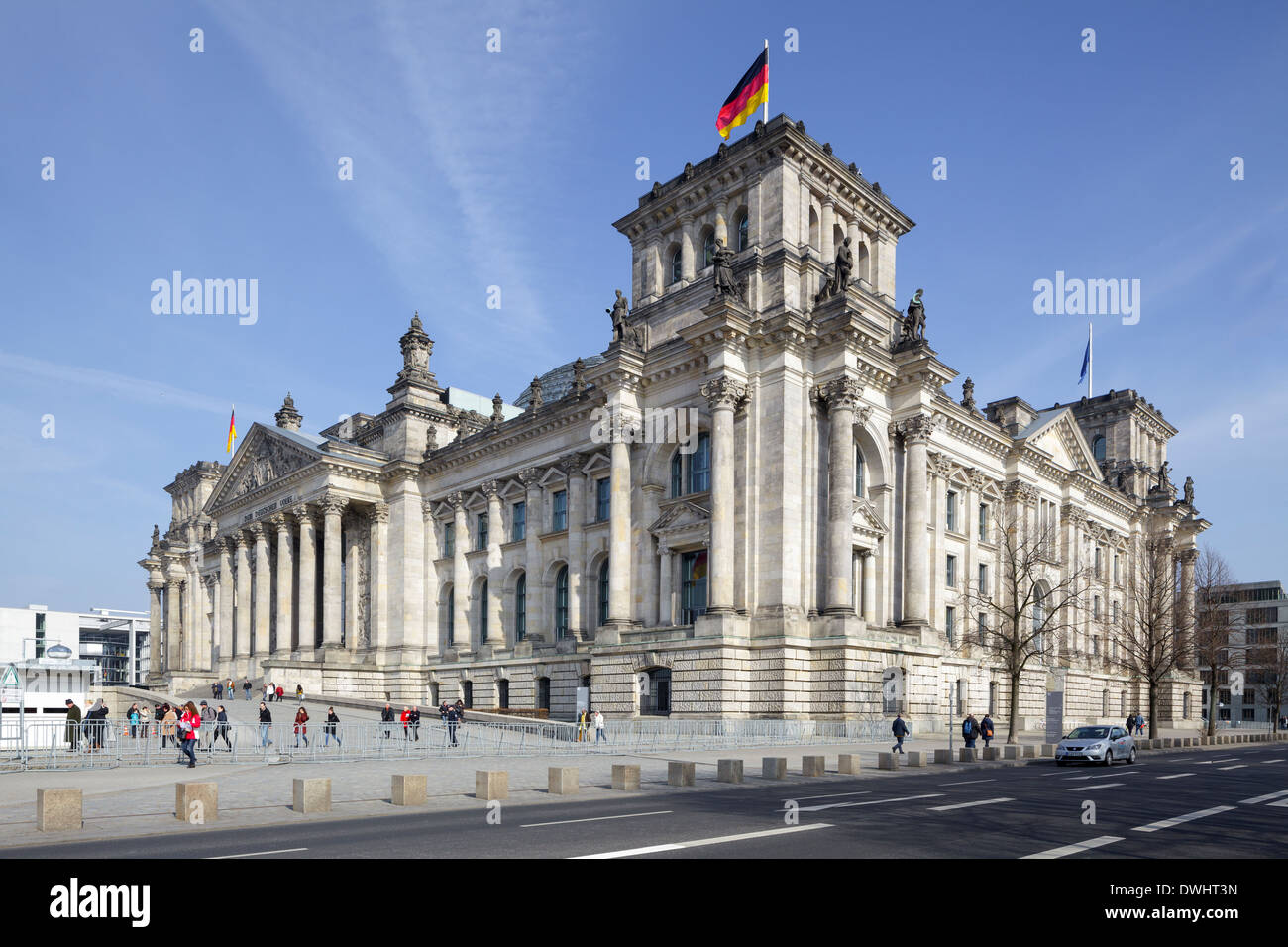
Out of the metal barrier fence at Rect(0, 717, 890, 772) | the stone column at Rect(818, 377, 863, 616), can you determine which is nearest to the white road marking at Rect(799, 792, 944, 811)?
the metal barrier fence at Rect(0, 717, 890, 772)

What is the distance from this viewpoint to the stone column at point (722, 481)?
41.7 m

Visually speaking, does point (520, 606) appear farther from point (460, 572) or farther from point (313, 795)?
point (313, 795)

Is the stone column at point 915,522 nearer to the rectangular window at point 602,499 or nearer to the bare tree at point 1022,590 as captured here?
the bare tree at point 1022,590

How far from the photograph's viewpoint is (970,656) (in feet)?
177

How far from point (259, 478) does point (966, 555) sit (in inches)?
1871

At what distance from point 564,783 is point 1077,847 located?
10732 mm

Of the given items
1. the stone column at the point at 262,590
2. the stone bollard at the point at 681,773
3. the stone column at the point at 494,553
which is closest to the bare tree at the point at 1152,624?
the stone bollard at the point at 681,773

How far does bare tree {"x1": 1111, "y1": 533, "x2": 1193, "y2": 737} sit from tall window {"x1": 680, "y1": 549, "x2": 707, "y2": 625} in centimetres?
→ 2162

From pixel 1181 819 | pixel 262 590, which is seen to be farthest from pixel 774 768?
pixel 262 590

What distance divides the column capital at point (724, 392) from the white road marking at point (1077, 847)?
29.8m

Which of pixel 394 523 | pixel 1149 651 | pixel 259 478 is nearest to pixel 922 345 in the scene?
pixel 1149 651

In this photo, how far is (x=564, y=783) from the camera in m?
20.4

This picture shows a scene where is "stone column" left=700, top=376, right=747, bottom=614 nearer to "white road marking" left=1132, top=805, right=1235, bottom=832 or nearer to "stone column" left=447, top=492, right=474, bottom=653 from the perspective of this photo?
"stone column" left=447, top=492, right=474, bottom=653
